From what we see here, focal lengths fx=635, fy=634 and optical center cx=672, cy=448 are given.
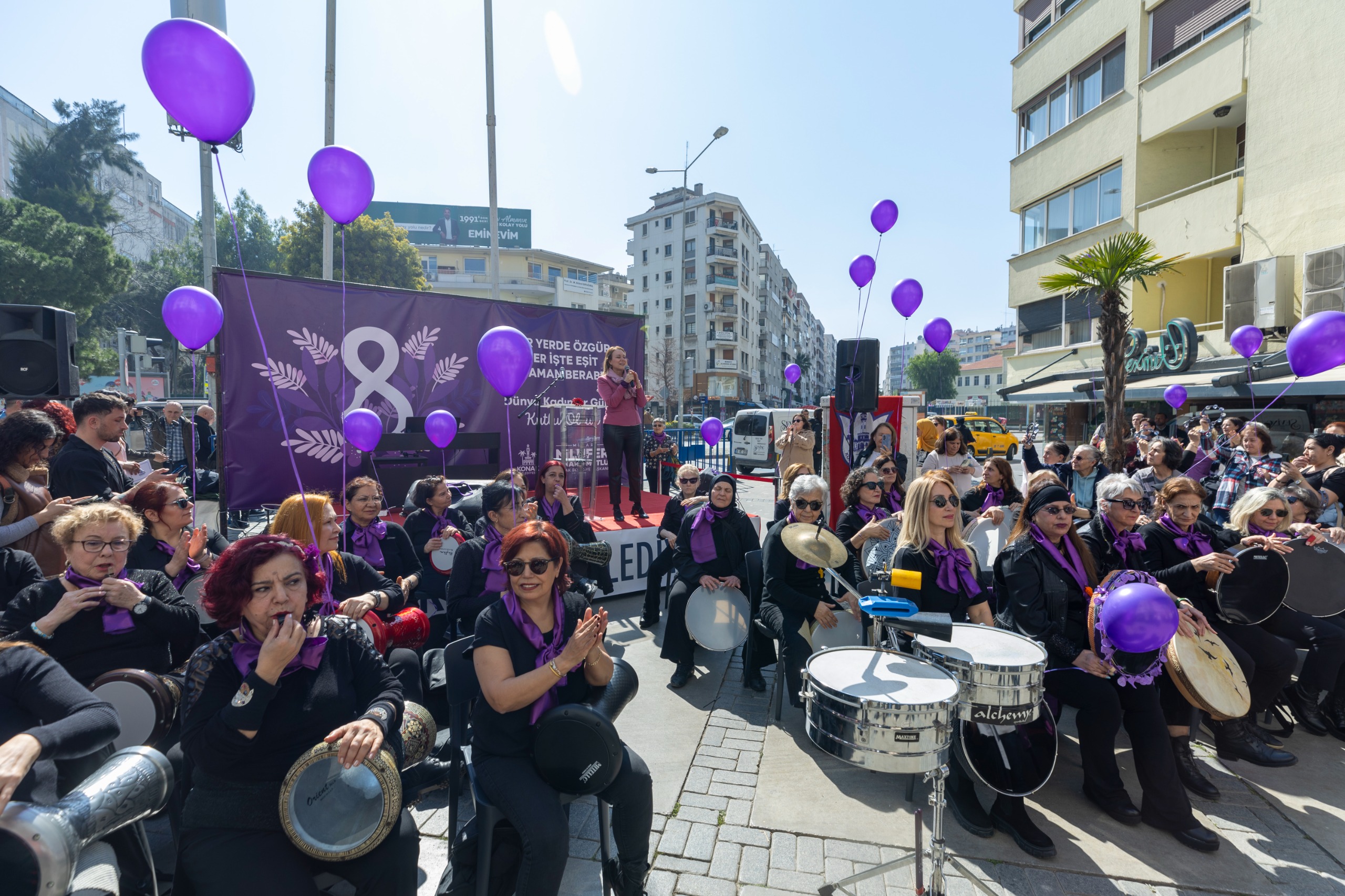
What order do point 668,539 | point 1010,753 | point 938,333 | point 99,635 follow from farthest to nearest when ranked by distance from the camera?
point 938,333 < point 668,539 < point 1010,753 < point 99,635

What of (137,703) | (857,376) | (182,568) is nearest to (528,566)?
(137,703)

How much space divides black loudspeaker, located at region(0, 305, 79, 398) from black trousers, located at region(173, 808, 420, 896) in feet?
11.4

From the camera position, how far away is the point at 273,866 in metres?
1.86

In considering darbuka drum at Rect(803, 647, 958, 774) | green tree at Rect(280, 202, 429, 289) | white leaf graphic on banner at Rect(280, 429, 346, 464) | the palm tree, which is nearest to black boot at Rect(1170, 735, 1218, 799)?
darbuka drum at Rect(803, 647, 958, 774)

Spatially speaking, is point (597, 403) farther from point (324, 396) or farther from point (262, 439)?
point (262, 439)

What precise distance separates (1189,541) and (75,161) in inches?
1833

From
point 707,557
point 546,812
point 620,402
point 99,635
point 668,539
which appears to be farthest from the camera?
point 620,402

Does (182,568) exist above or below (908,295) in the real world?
below

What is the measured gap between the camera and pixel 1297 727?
3.90m

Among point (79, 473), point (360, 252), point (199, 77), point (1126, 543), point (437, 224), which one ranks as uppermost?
point (437, 224)

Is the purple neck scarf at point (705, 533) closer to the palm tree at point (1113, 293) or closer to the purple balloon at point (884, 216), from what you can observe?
the purple balloon at point (884, 216)

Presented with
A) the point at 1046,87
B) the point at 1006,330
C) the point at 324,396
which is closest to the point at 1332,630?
the point at 324,396

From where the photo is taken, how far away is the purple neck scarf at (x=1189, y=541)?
3.68 meters

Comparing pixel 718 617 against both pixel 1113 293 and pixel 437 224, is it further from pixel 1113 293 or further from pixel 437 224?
pixel 437 224
